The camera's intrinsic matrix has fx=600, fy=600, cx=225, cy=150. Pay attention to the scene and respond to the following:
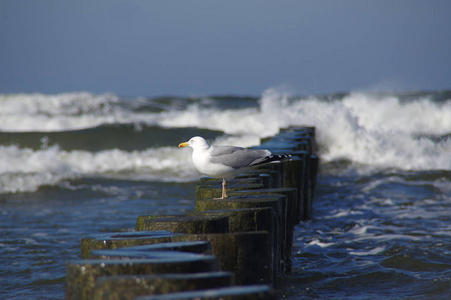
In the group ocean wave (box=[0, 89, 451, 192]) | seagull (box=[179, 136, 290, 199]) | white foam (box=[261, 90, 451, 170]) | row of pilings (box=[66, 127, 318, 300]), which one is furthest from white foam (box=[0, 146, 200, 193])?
row of pilings (box=[66, 127, 318, 300])

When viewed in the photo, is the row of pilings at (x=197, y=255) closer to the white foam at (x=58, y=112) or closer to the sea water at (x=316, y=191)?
the sea water at (x=316, y=191)

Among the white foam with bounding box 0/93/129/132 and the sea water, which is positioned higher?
the white foam with bounding box 0/93/129/132

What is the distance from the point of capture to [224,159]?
452 cm

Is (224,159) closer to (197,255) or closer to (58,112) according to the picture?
(197,255)

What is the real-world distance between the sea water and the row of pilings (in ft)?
2.73

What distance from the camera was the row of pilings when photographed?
2111 mm

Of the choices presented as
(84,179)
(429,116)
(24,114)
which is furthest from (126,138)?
(429,116)

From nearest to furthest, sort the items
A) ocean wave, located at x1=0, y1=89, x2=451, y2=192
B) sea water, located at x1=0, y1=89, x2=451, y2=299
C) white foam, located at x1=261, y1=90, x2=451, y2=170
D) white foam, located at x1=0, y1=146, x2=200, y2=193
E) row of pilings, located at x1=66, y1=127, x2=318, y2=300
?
row of pilings, located at x1=66, y1=127, x2=318, y2=300
sea water, located at x1=0, y1=89, x2=451, y2=299
white foam, located at x1=0, y1=146, x2=200, y2=193
ocean wave, located at x1=0, y1=89, x2=451, y2=192
white foam, located at x1=261, y1=90, x2=451, y2=170

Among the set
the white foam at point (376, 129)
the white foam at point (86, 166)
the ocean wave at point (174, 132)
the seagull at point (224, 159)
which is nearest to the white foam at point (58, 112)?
the ocean wave at point (174, 132)

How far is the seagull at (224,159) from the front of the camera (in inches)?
178

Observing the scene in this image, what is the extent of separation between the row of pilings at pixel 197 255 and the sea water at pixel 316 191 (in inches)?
32.7

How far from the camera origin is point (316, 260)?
5.27m

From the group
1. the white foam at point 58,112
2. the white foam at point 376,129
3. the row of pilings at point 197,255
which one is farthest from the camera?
the white foam at point 58,112

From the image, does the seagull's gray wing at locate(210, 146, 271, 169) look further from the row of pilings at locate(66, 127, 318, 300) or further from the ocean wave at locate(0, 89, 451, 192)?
the ocean wave at locate(0, 89, 451, 192)
